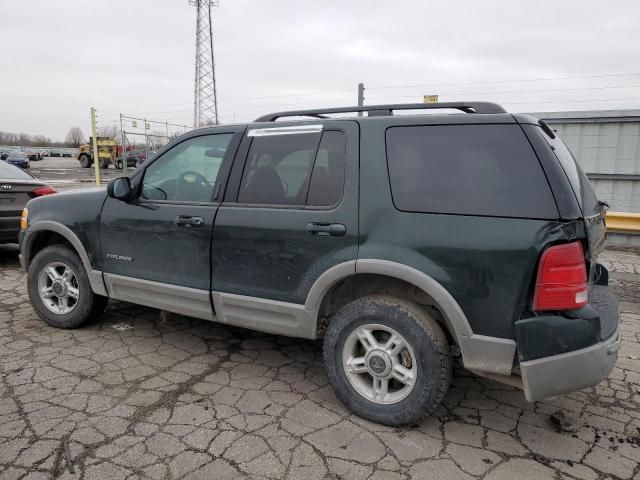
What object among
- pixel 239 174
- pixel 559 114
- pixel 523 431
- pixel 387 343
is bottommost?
pixel 523 431

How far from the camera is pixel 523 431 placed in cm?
282

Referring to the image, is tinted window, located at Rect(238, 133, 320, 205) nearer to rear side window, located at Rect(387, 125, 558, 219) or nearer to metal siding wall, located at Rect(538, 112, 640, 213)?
rear side window, located at Rect(387, 125, 558, 219)

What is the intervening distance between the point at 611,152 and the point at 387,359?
27.8 feet

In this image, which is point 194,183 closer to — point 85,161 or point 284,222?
point 284,222

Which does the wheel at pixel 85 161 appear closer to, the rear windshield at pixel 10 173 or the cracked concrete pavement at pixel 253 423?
the rear windshield at pixel 10 173

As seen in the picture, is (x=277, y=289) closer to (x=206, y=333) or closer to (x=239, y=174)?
(x=239, y=174)

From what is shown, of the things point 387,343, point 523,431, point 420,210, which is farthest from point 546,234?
point 523,431

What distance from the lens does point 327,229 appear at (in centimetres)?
286

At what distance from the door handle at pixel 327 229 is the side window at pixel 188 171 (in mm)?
933

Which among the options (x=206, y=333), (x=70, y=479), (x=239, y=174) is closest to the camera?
(x=70, y=479)

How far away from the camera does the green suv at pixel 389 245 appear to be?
7.80 feet

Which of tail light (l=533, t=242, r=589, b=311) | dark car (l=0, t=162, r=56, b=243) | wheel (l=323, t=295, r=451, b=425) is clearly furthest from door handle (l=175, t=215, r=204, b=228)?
dark car (l=0, t=162, r=56, b=243)

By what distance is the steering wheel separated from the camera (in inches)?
137

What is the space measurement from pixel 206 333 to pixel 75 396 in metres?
1.33
